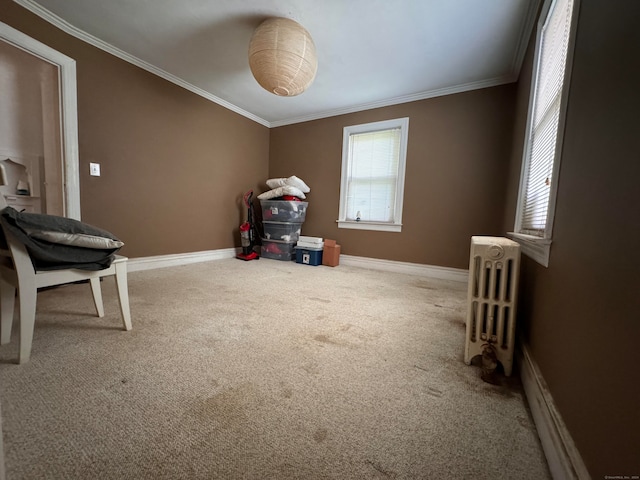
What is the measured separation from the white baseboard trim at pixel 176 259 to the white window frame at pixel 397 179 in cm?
190

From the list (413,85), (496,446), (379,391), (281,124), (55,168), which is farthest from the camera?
Answer: (281,124)

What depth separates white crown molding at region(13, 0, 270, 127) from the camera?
192 cm

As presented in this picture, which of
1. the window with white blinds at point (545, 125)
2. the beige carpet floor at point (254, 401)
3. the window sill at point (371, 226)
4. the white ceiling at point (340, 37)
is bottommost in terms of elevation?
the beige carpet floor at point (254, 401)

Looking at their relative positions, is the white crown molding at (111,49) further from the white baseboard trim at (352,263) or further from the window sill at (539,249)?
the window sill at (539,249)

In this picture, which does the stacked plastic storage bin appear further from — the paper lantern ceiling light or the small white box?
the paper lantern ceiling light

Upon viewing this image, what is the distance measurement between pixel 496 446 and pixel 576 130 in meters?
1.12

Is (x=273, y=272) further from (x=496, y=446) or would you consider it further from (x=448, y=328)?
(x=496, y=446)

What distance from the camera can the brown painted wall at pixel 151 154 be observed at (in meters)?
2.26

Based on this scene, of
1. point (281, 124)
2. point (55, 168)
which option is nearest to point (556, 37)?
point (281, 124)

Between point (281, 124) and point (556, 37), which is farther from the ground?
point (281, 124)

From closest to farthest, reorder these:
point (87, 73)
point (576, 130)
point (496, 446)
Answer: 1. point (496, 446)
2. point (576, 130)
3. point (87, 73)

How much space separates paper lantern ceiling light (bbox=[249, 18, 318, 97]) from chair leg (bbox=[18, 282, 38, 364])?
6.66ft

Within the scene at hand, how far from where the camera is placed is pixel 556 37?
1312 millimetres

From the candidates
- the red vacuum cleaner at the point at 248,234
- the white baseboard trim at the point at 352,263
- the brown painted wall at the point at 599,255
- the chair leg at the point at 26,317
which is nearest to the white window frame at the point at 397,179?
the white baseboard trim at the point at 352,263
